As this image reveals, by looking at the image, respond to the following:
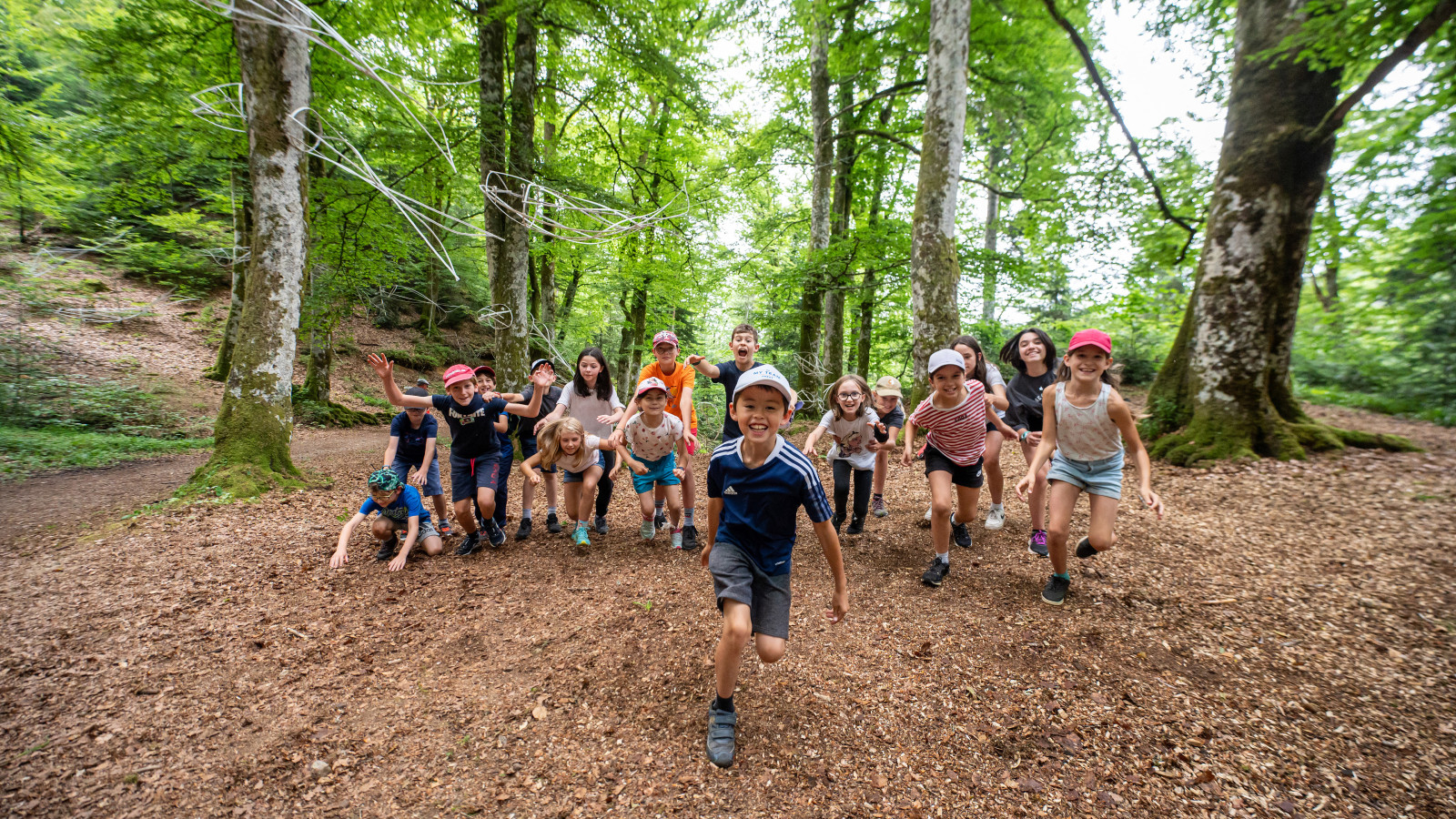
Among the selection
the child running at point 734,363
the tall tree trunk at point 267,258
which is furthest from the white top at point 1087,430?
the tall tree trunk at point 267,258

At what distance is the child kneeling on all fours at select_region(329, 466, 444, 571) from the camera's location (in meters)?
4.66

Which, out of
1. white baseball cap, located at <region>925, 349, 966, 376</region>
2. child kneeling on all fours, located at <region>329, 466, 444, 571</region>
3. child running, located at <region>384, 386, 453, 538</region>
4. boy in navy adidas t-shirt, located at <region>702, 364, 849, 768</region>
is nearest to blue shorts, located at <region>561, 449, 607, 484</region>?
child running, located at <region>384, 386, 453, 538</region>

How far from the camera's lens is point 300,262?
21.3ft

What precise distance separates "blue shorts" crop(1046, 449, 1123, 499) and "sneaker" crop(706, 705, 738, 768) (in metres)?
3.06

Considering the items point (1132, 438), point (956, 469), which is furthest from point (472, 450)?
point (1132, 438)

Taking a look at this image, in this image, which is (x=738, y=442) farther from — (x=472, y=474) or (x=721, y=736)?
(x=472, y=474)

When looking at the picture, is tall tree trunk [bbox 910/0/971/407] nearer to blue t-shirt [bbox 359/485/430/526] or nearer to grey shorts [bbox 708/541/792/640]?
grey shorts [bbox 708/541/792/640]

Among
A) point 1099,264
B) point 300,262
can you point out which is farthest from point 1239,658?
point 300,262

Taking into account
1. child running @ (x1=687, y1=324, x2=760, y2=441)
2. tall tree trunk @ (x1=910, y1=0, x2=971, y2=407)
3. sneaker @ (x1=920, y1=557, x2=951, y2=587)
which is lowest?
sneaker @ (x1=920, y1=557, x2=951, y2=587)

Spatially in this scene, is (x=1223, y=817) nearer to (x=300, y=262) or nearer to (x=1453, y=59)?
(x=1453, y=59)

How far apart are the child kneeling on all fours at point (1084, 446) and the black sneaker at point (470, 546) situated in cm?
511

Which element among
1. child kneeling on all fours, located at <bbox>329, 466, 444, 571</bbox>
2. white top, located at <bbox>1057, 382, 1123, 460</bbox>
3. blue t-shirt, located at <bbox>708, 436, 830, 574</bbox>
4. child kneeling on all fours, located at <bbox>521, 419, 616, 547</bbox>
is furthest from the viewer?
child kneeling on all fours, located at <bbox>521, 419, 616, 547</bbox>

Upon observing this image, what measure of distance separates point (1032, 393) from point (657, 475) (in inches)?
158

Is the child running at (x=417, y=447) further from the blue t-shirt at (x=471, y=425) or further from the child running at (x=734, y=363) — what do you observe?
the child running at (x=734, y=363)
